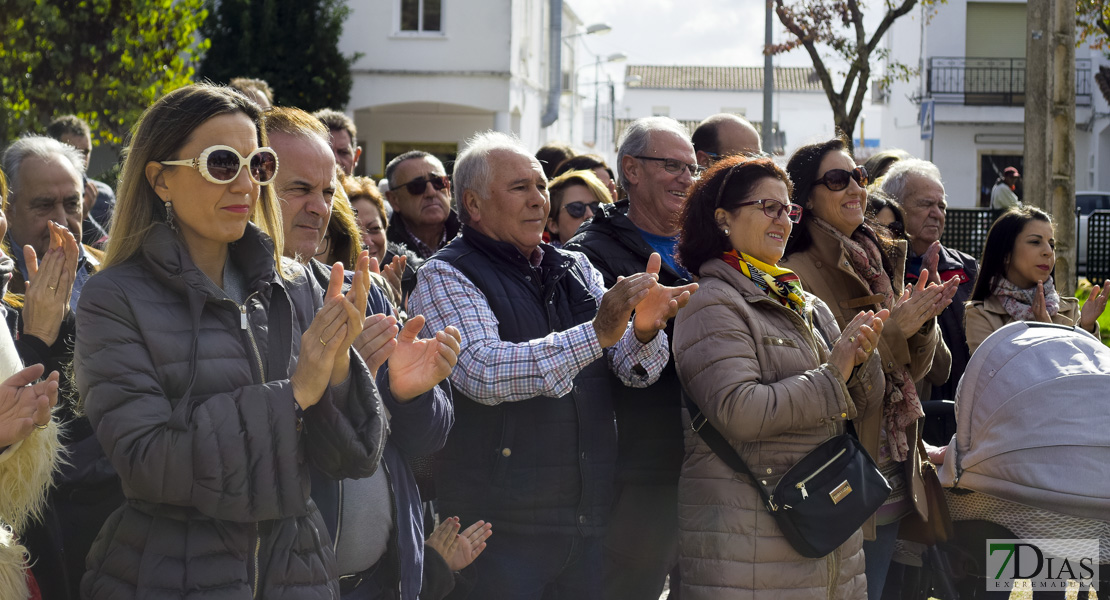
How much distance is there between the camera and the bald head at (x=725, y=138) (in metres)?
5.06

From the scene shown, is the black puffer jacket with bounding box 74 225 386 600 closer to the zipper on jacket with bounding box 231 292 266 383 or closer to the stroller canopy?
the zipper on jacket with bounding box 231 292 266 383

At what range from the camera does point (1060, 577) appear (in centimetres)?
448

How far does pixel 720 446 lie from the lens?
3676 mm

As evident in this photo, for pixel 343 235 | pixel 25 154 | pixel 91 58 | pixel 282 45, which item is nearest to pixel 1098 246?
pixel 343 235

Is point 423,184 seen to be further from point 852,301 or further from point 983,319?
point 983,319

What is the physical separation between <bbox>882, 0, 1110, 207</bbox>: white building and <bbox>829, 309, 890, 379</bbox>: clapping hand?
28.6 meters

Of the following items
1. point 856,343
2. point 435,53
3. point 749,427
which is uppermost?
point 435,53

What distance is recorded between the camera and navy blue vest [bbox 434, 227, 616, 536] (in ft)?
11.9

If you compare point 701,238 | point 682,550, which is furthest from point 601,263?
point 682,550

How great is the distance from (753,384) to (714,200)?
73 centimetres

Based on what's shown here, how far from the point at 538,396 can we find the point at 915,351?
5.54 ft

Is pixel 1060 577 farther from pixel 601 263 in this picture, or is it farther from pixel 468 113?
pixel 468 113

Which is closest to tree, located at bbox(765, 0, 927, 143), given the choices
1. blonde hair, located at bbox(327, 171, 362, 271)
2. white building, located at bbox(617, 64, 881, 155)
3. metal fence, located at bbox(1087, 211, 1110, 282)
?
metal fence, located at bbox(1087, 211, 1110, 282)

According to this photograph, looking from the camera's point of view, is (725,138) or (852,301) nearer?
(852,301)
